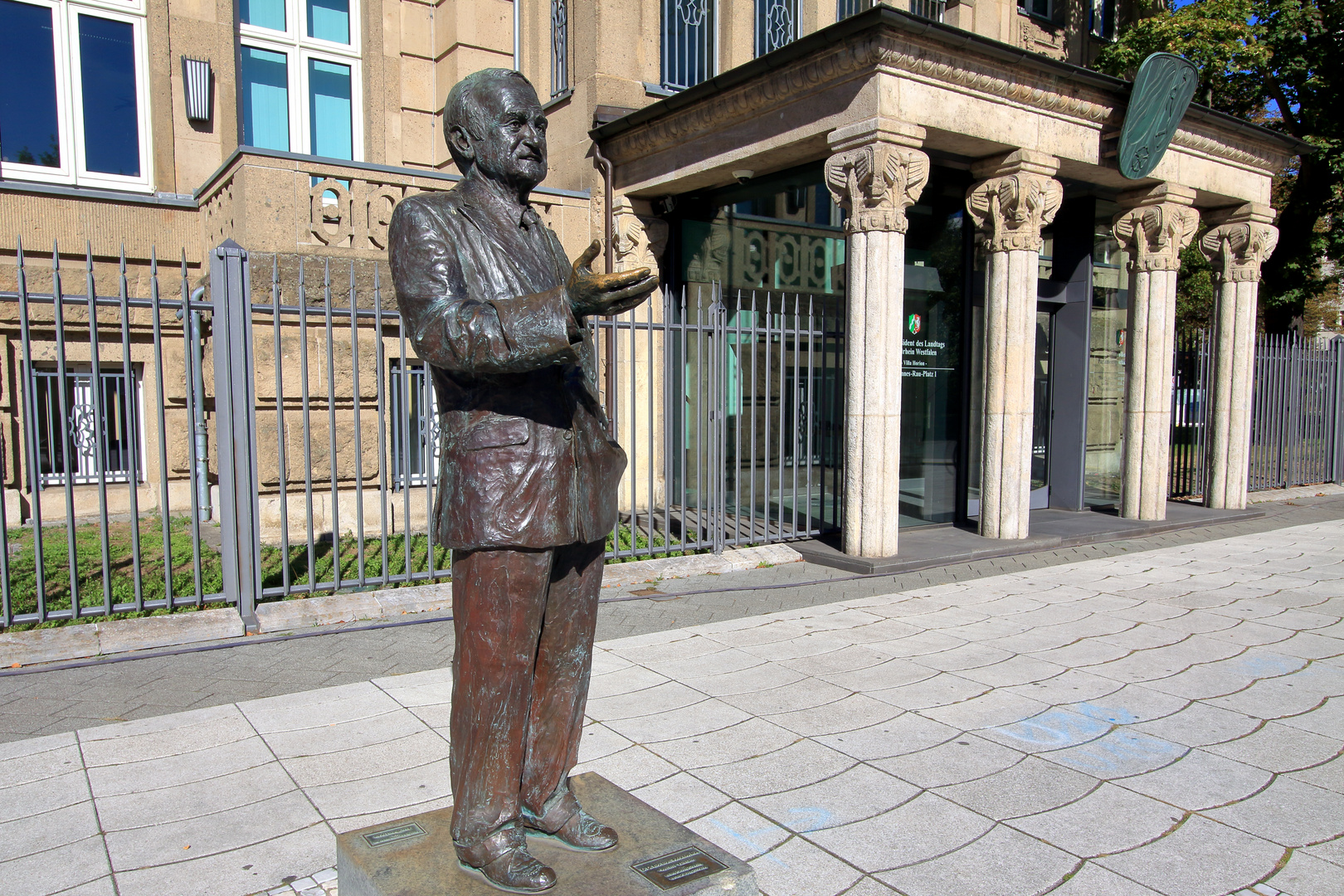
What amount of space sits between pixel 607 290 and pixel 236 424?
4776 mm

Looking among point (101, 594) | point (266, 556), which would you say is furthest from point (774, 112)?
point (101, 594)

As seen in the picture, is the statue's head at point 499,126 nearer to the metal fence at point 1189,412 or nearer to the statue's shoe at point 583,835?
the statue's shoe at point 583,835

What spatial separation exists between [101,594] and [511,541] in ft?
18.2

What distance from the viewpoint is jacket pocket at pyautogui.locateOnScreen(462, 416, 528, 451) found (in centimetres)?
229

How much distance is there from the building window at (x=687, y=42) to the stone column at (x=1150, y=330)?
5.29m

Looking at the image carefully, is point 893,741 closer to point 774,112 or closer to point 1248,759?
point 1248,759

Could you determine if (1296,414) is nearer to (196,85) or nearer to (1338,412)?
(1338,412)

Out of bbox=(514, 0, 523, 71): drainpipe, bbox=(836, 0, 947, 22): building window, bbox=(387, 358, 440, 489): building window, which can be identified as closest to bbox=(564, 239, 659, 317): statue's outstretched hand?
bbox=(387, 358, 440, 489): building window

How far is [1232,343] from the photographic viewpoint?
11523 mm

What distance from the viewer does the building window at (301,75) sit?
1101 centimetres

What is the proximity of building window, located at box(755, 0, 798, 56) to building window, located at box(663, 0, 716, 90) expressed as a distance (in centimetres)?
68

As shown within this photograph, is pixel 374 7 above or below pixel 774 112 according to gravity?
above

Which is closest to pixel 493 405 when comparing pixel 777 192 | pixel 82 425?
pixel 777 192

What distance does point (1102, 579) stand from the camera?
7.59 meters
